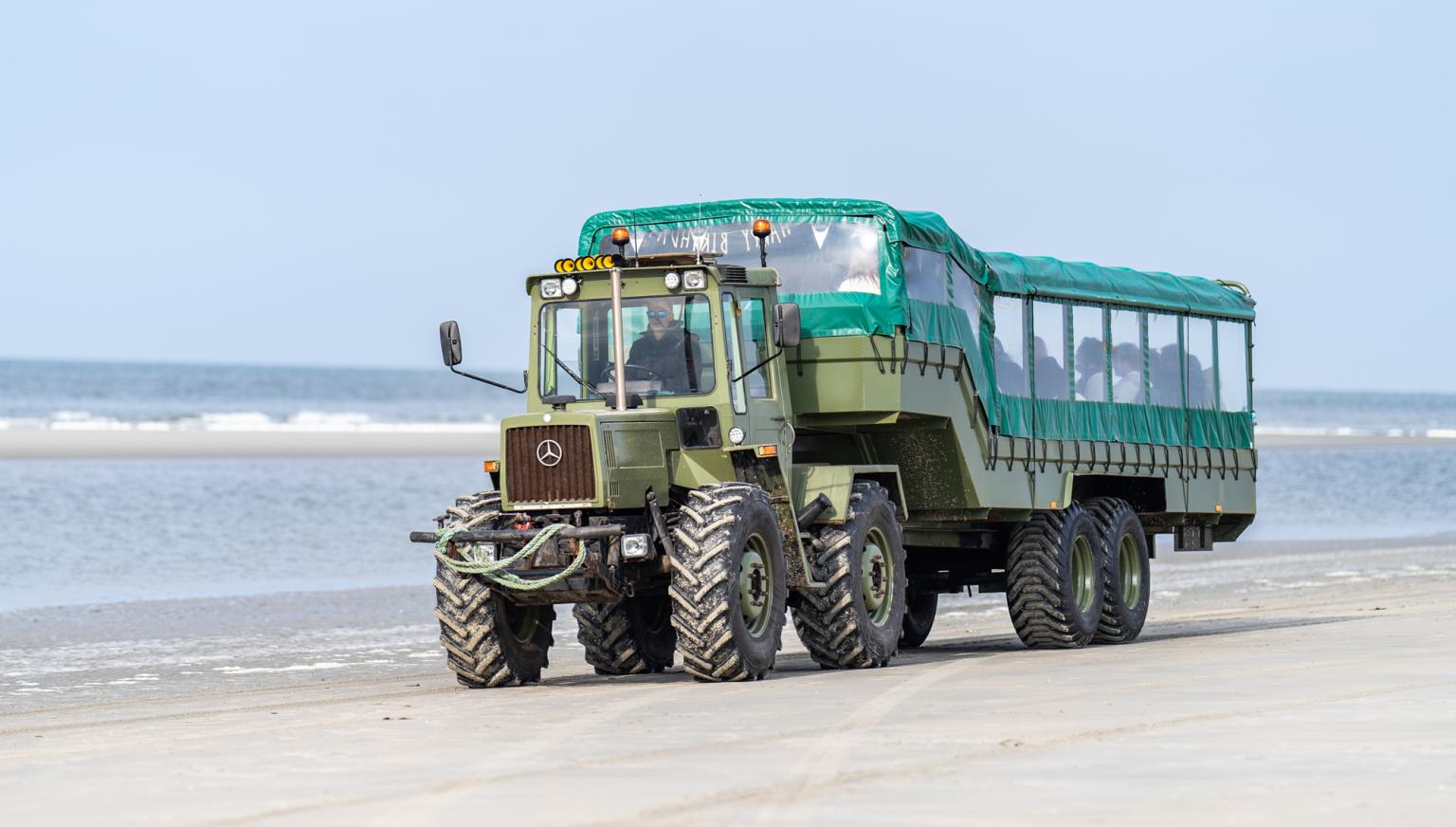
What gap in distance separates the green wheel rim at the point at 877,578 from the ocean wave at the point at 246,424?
56213 mm

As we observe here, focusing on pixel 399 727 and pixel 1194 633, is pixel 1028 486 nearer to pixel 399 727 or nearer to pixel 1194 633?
pixel 1194 633

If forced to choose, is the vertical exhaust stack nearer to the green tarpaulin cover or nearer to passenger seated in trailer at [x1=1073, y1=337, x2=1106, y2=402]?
the green tarpaulin cover

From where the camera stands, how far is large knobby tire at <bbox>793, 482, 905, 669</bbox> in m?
14.7

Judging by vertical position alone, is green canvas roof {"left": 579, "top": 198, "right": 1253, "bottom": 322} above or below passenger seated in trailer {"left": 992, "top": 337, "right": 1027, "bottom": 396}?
above

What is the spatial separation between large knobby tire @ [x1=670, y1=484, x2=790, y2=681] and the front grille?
0.65 m

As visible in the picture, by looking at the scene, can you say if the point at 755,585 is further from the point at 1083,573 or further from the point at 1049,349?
the point at 1083,573

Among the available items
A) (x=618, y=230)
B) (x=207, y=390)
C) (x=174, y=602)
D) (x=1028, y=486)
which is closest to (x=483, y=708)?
(x=618, y=230)

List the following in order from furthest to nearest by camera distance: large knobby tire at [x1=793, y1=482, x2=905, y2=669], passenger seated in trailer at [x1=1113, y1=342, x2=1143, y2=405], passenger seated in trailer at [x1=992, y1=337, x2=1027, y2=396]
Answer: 1. passenger seated in trailer at [x1=1113, y1=342, x2=1143, y2=405]
2. passenger seated in trailer at [x1=992, y1=337, x2=1027, y2=396]
3. large knobby tire at [x1=793, y1=482, x2=905, y2=669]

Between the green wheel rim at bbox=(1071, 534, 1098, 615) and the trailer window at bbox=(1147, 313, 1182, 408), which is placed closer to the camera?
the green wheel rim at bbox=(1071, 534, 1098, 615)

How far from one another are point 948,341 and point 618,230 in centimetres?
299

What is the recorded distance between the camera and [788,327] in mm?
14039

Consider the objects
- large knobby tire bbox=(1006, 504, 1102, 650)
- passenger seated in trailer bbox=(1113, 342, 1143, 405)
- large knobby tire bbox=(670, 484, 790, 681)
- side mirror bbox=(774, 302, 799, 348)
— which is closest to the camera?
large knobby tire bbox=(670, 484, 790, 681)

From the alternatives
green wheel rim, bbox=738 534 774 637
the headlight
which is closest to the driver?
green wheel rim, bbox=738 534 774 637

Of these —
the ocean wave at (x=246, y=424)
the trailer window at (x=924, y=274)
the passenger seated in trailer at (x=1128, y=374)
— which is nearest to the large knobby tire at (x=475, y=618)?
the trailer window at (x=924, y=274)
